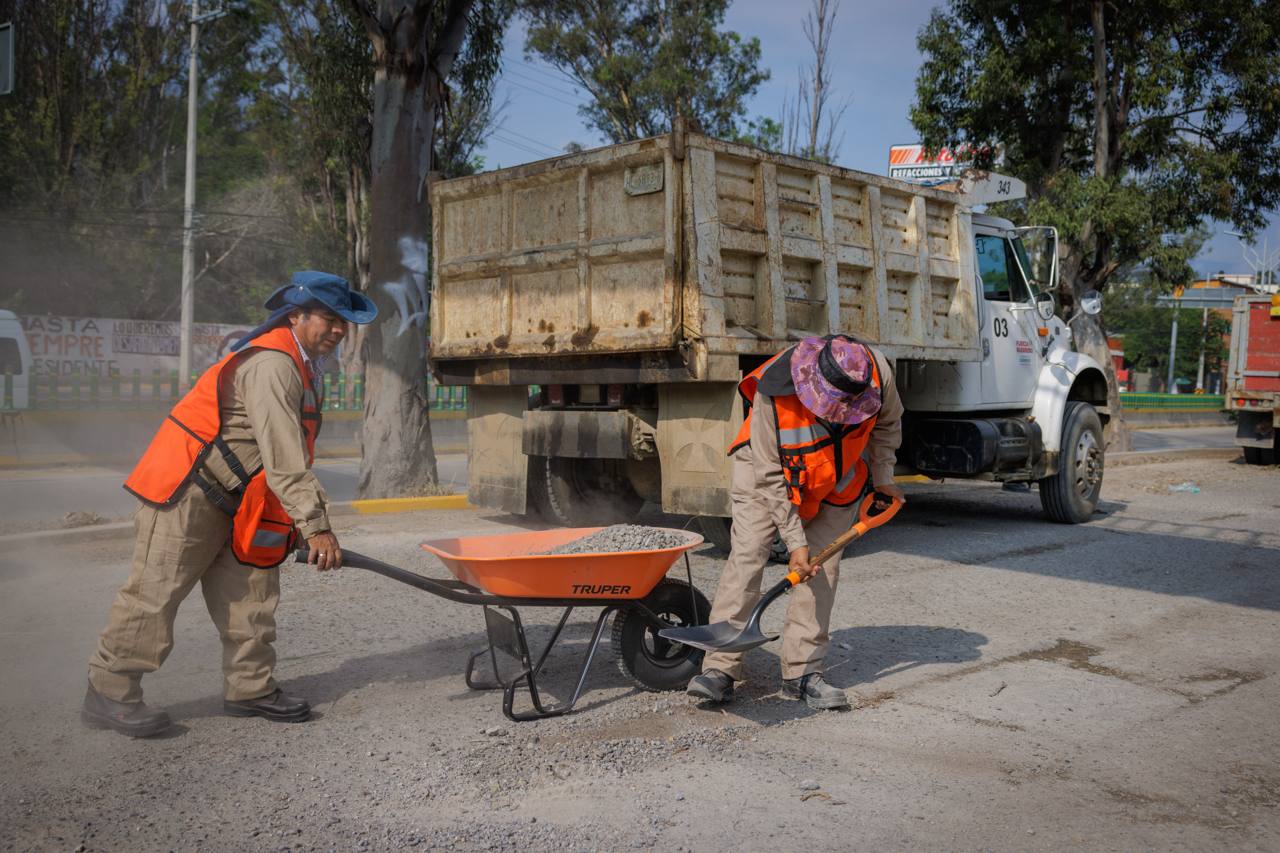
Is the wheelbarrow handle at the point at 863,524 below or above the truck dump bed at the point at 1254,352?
below

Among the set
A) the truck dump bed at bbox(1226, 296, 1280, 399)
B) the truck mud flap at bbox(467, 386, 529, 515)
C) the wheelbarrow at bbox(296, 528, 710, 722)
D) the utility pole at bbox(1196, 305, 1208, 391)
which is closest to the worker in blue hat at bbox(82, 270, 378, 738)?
the wheelbarrow at bbox(296, 528, 710, 722)

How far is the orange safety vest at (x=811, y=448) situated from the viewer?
4.46 m

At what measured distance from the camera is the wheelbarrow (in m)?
4.16

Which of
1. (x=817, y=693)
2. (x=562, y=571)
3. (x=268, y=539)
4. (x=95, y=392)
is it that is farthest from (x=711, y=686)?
(x=95, y=392)

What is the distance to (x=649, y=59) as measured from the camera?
2655 centimetres

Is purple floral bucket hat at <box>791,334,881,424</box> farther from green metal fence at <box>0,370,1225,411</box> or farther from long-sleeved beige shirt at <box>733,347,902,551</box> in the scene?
green metal fence at <box>0,370,1225,411</box>

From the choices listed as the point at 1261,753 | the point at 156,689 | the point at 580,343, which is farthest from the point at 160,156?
the point at 1261,753

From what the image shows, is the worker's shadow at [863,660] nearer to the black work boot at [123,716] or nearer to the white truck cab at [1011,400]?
the black work boot at [123,716]

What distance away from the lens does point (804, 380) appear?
432 centimetres

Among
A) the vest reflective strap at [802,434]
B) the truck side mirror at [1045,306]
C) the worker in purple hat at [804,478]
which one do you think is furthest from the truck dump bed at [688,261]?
the vest reflective strap at [802,434]

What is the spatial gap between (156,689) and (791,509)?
2.81 metres

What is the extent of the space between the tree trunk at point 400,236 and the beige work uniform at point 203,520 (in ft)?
21.3

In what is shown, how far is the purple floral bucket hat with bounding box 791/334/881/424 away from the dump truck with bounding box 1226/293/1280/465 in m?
15.8

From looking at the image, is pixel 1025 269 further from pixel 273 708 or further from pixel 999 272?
pixel 273 708
